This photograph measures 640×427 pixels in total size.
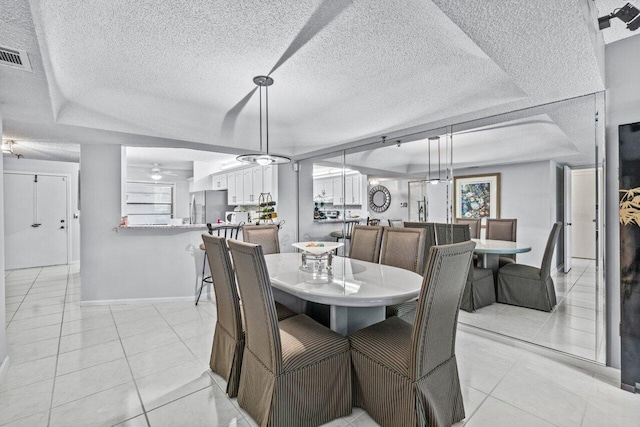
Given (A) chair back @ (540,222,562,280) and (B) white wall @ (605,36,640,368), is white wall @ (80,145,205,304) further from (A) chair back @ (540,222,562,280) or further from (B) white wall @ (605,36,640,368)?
(B) white wall @ (605,36,640,368)

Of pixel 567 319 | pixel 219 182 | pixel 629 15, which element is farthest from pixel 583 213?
pixel 219 182

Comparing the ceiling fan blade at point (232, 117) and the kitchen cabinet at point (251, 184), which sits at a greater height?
the ceiling fan blade at point (232, 117)

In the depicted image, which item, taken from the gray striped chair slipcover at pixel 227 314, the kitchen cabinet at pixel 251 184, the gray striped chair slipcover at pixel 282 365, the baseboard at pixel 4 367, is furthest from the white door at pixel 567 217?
the baseboard at pixel 4 367

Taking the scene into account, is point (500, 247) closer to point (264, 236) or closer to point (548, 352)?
point (548, 352)

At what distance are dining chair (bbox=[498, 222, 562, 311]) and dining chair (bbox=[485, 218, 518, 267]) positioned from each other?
0.14 m

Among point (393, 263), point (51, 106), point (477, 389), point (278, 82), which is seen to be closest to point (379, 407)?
point (477, 389)

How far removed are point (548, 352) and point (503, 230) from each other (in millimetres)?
1080

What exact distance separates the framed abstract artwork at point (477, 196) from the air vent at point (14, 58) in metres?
3.52

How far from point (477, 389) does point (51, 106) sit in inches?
159

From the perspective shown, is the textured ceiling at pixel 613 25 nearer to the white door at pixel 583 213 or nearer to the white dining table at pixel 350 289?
the white door at pixel 583 213

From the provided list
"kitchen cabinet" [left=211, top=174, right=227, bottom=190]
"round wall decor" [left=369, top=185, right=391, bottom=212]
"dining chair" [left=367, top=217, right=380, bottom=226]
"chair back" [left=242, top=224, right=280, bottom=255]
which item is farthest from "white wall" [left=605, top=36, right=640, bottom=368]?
"kitchen cabinet" [left=211, top=174, right=227, bottom=190]

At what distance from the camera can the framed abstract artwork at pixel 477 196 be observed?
2.95 m

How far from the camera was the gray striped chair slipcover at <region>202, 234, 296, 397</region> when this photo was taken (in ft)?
6.09

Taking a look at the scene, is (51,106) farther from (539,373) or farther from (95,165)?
(539,373)
